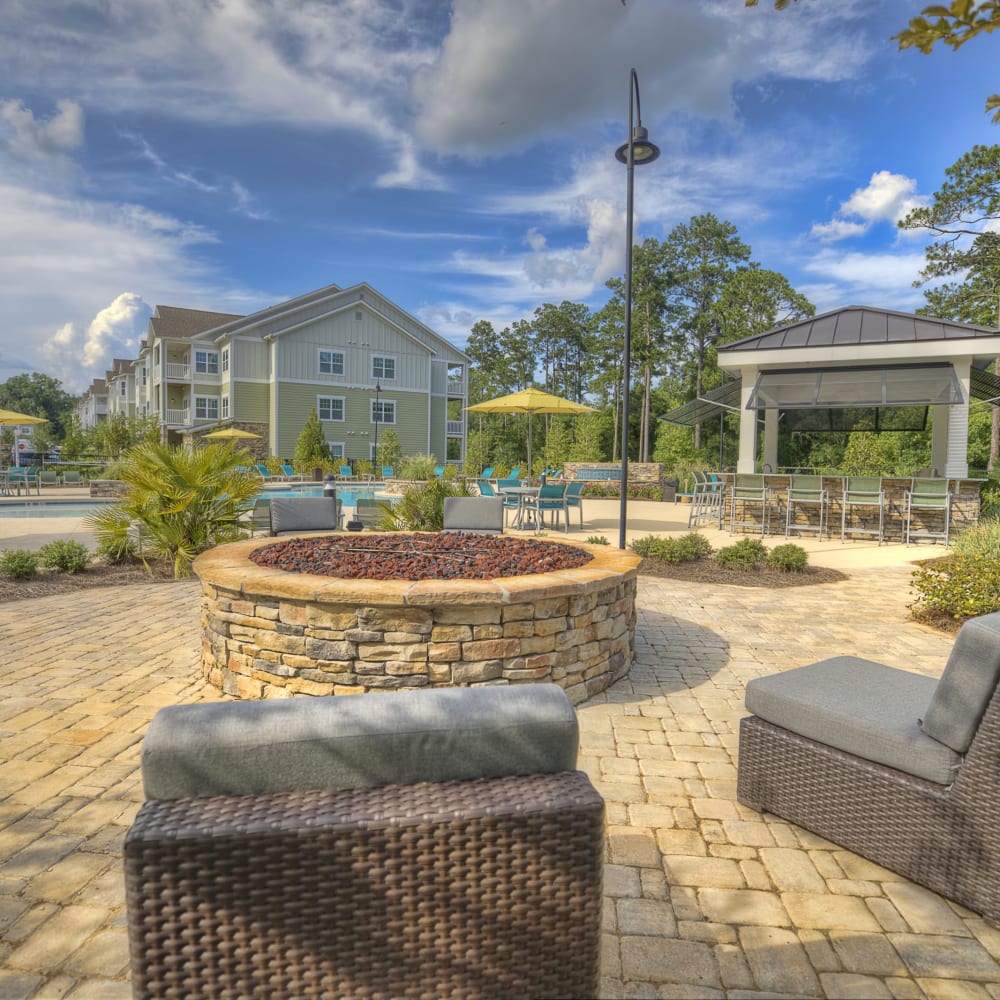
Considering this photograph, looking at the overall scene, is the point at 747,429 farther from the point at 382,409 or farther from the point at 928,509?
the point at 382,409

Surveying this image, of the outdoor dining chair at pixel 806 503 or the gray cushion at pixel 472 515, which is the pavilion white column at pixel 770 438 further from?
the gray cushion at pixel 472 515

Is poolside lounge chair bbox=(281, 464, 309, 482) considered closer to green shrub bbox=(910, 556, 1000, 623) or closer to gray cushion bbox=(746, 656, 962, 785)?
green shrub bbox=(910, 556, 1000, 623)

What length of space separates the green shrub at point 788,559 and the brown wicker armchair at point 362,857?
7506mm

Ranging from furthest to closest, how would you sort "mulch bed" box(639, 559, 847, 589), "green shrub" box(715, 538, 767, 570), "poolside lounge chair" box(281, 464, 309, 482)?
"poolside lounge chair" box(281, 464, 309, 482) < "green shrub" box(715, 538, 767, 570) < "mulch bed" box(639, 559, 847, 589)

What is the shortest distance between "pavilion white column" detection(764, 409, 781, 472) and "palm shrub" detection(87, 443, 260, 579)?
10.6 meters

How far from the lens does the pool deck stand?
1824mm

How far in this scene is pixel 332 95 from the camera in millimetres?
12516

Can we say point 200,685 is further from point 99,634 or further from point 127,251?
point 127,251

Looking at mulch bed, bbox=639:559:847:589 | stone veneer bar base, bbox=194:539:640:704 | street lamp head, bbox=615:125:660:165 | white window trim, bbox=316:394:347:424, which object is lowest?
mulch bed, bbox=639:559:847:589

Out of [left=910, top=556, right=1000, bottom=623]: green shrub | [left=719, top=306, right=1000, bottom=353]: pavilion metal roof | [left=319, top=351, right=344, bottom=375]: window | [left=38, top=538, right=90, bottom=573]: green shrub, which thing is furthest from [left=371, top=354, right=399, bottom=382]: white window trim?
[left=910, top=556, right=1000, bottom=623]: green shrub

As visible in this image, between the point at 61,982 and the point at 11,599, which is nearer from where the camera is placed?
the point at 61,982

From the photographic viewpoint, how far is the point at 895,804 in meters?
2.22

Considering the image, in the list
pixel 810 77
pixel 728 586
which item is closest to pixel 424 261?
pixel 810 77

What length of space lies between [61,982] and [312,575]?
232cm
